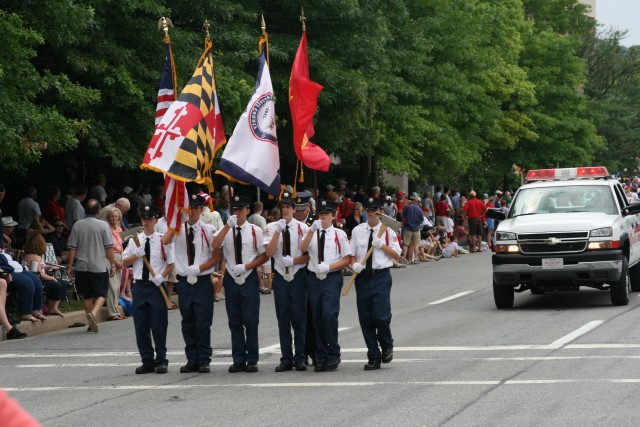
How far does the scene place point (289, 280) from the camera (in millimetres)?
11523

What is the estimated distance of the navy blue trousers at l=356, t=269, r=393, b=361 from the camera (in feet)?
36.8

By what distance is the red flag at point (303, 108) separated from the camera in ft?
51.0

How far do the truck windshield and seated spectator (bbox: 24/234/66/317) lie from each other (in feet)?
23.0

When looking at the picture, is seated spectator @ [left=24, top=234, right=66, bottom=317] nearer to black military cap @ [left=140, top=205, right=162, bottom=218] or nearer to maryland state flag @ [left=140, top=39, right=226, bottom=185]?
maryland state flag @ [left=140, top=39, right=226, bottom=185]

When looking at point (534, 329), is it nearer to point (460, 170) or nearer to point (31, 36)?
point (31, 36)

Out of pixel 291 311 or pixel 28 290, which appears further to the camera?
pixel 28 290

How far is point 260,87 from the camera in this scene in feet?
47.0

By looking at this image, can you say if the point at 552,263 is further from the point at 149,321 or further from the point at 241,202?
the point at 149,321

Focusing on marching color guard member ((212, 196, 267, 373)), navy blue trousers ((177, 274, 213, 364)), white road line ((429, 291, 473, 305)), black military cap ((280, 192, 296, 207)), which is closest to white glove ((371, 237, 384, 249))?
black military cap ((280, 192, 296, 207))

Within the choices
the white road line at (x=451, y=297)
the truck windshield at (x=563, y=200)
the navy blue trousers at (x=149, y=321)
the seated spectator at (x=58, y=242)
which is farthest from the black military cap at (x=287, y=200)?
the seated spectator at (x=58, y=242)

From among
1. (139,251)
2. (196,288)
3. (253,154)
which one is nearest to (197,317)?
(196,288)

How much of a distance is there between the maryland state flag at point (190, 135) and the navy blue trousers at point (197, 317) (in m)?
1.61

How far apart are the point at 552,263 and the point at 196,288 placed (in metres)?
6.64

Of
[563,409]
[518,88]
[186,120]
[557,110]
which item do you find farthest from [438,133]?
[563,409]
